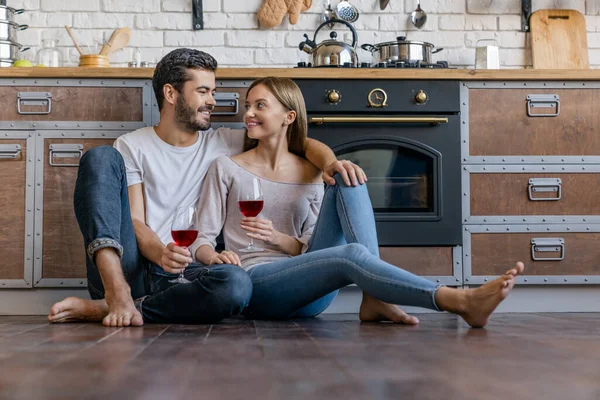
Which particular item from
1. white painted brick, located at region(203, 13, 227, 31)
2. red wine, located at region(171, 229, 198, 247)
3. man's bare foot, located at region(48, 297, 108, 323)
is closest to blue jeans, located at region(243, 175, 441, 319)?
red wine, located at region(171, 229, 198, 247)

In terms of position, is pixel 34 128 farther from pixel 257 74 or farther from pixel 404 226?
pixel 404 226

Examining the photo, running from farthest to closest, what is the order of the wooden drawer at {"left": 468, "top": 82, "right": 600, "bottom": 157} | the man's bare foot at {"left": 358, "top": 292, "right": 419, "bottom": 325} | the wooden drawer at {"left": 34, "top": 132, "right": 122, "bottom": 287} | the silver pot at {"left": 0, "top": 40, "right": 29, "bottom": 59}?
the silver pot at {"left": 0, "top": 40, "right": 29, "bottom": 59} < the wooden drawer at {"left": 468, "top": 82, "right": 600, "bottom": 157} < the wooden drawer at {"left": 34, "top": 132, "right": 122, "bottom": 287} < the man's bare foot at {"left": 358, "top": 292, "right": 419, "bottom": 325}

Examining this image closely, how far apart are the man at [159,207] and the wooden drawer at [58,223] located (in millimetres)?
454

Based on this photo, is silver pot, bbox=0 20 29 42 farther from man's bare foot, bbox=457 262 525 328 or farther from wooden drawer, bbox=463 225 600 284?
man's bare foot, bbox=457 262 525 328

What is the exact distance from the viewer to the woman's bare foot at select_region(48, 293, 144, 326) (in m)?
2.09

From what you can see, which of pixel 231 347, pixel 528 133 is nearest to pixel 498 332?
pixel 231 347

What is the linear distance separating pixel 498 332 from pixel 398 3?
2.11m

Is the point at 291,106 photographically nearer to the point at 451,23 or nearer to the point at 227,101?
the point at 227,101

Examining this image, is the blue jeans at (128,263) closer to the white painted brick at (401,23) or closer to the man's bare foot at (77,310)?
the man's bare foot at (77,310)

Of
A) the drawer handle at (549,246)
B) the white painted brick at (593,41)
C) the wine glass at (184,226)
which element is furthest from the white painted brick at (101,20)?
the white painted brick at (593,41)

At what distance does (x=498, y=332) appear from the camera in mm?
2000

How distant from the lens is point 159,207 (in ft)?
8.18

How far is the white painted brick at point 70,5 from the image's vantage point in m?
3.54

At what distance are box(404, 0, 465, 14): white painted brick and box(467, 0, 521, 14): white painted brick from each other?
5cm
